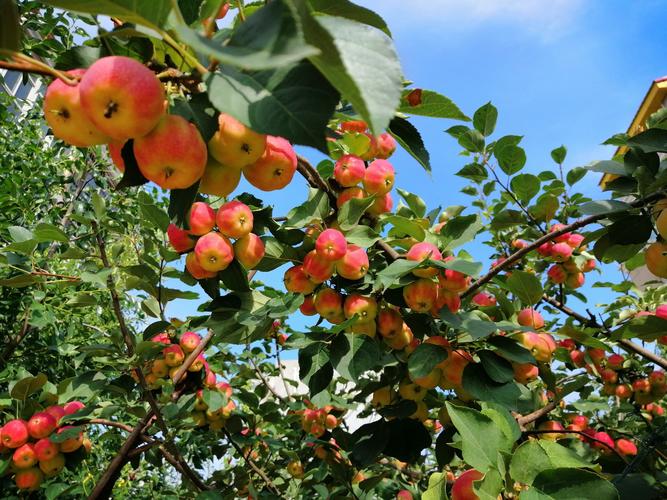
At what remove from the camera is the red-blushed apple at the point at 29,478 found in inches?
66.7

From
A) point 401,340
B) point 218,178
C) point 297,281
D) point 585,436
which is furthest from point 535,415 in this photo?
point 218,178

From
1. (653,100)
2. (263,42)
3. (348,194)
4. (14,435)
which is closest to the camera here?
(263,42)

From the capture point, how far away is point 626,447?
2283 mm

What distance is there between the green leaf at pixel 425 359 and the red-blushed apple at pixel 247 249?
0.44 metres

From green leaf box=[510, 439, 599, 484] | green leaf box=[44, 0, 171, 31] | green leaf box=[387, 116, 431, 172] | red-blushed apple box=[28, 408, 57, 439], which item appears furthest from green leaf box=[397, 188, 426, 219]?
red-blushed apple box=[28, 408, 57, 439]

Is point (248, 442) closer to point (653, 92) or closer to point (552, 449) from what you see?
point (552, 449)

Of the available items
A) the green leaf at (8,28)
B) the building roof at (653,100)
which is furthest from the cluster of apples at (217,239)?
the building roof at (653,100)

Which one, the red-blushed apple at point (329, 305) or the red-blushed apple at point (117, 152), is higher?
the red-blushed apple at point (117, 152)

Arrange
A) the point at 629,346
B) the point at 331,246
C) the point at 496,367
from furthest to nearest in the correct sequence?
the point at 629,346 → the point at 496,367 → the point at 331,246

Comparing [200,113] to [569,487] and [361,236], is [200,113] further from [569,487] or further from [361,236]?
[569,487]

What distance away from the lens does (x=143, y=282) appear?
1396mm

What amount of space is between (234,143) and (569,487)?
718 mm

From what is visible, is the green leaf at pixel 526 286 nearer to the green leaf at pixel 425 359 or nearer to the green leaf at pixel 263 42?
the green leaf at pixel 425 359

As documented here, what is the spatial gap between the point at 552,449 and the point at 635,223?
0.68m
